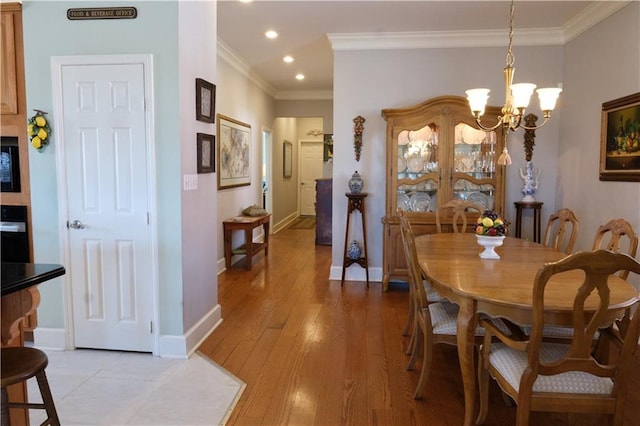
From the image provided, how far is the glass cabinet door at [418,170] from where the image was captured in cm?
454

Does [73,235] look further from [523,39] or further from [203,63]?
[523,39]

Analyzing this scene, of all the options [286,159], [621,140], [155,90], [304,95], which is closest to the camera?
[155,90]

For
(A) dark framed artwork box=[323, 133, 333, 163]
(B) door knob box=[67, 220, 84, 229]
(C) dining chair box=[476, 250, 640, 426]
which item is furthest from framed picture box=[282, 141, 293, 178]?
(C) dining chair box=[476, 250, 640, 426]

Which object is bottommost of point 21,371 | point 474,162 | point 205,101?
point 21,371

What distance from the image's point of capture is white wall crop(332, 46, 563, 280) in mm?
4605

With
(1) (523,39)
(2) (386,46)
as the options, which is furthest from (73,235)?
(1) (523,39)

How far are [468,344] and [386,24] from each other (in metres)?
3.40

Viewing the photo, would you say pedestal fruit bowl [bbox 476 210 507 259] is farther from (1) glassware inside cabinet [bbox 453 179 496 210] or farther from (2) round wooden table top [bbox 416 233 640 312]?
(1) glassware inside cabinet [bbox 453 179 496 210]

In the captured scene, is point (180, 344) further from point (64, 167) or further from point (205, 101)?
point (205, 101)

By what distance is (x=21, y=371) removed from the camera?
141cm

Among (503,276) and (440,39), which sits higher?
(440,39)

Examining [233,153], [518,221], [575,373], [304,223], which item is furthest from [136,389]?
[304,223]

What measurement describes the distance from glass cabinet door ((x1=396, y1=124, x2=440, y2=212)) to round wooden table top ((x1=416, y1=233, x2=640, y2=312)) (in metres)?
1.47

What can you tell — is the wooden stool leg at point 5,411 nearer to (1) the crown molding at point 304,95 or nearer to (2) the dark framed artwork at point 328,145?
(1) the crown molding at point 304,95
